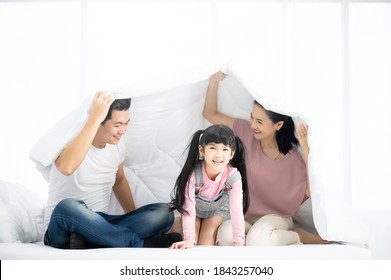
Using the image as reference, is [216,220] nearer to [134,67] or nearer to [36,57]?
[134,67]

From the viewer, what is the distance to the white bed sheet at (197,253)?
152cm

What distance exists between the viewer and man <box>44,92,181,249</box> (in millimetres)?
1634

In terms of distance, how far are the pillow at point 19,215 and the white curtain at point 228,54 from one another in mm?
1090

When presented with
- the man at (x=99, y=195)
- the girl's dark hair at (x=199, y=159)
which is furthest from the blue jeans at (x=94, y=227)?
the girl's dark hair at (x=199, y=159)

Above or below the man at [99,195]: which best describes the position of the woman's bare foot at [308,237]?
below

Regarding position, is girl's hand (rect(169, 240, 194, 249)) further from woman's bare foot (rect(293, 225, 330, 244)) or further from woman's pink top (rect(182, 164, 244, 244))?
woman's bare foot (rect(293, 225, 330, 244))

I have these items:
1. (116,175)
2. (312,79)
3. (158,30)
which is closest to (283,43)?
(312,79)

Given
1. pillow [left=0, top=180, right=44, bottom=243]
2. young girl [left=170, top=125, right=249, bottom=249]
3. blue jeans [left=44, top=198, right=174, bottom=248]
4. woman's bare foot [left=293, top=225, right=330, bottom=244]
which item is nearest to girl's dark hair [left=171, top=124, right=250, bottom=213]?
young girl [left=170, top=125, right=249, bottom=249]

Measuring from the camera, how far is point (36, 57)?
316 cm

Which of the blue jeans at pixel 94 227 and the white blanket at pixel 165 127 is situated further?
the white blanket at pixel 165 127

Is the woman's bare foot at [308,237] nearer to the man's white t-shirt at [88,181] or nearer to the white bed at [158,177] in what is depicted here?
the white bed at [158,177]

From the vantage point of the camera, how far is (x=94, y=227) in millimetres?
1619

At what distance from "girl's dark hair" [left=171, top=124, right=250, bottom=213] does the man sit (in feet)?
0.25

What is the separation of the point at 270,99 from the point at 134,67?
1526 mm
